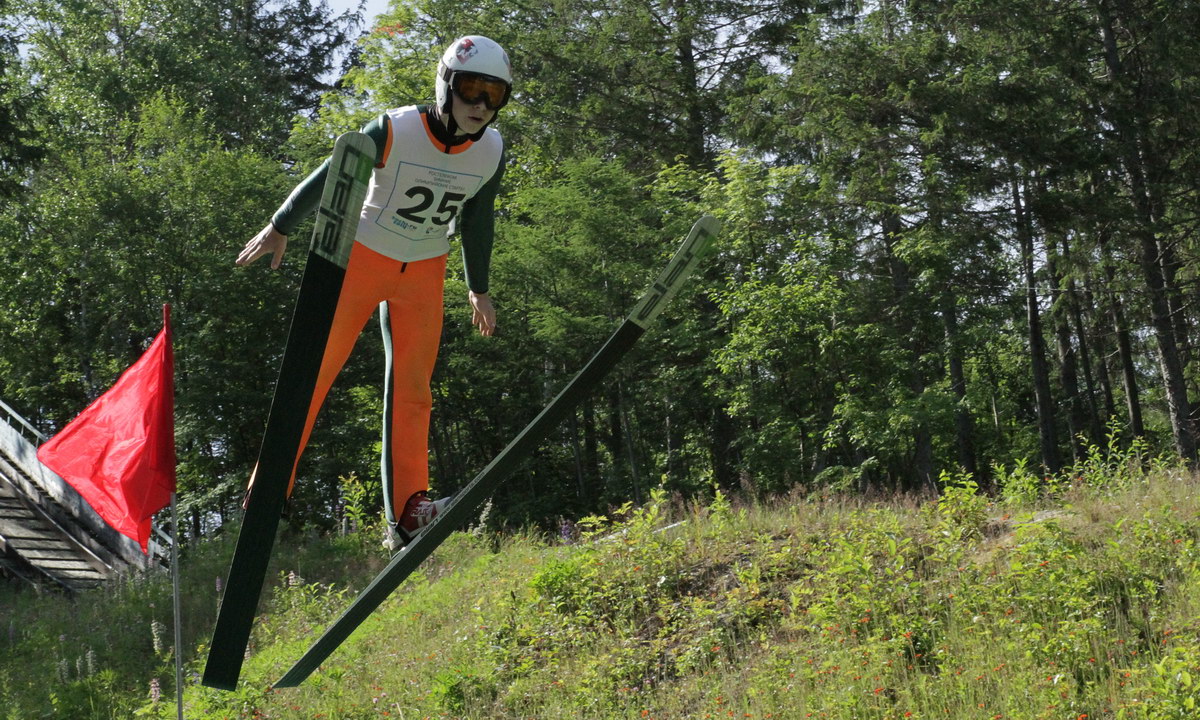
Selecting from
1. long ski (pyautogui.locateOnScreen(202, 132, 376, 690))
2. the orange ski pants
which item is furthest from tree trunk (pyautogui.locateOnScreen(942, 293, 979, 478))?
long ski (pyautogui.locateOnScreen(202, 132, 376, 690))

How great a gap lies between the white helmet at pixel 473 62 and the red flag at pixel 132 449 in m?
2.26

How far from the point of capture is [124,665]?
9.12 metres

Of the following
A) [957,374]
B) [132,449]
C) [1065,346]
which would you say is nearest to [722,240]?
[957,374]

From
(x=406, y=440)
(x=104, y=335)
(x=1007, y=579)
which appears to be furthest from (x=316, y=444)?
(x=406, y=440)

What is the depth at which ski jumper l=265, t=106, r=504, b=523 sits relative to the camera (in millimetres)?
3576

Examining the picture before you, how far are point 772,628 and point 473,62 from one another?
4.54 meters

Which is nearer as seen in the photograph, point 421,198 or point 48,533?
point 421,198

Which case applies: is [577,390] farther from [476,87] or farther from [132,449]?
[132,449]

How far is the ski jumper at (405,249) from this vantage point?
3576mm

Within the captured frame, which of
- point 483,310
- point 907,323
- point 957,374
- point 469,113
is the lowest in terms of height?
point 957,374

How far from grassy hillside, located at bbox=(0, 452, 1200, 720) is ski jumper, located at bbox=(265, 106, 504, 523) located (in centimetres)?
308

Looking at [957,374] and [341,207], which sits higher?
[341,207]

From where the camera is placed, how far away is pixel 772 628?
22.8ft

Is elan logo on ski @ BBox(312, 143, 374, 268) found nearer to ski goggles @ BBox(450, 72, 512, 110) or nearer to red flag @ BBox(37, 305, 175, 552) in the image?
ski goggles @ BBox(450, 72, 512, 110)
